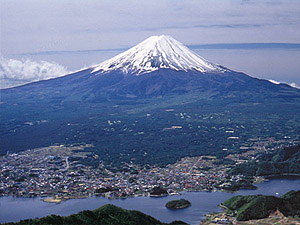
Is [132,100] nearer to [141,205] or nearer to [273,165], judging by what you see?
[273,165]

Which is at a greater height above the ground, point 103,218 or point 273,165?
point 103,218

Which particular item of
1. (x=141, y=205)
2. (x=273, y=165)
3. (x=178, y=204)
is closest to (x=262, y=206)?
(x=178, y=204)

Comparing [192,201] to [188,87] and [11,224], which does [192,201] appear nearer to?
[11,224]

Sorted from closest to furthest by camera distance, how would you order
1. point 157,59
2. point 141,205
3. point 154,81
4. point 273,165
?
point 141,205, point 273,165, point 154,81, point 157,59

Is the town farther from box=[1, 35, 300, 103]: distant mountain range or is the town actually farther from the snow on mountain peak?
the snow on mountain peak

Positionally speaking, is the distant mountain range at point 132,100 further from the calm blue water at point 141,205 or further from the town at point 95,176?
the calm blue water at point 141,205

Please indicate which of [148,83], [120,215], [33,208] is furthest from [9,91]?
[120,215]

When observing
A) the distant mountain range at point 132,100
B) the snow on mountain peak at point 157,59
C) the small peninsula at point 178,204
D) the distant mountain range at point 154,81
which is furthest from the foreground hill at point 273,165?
the snow on mountain peak at point 157,59
